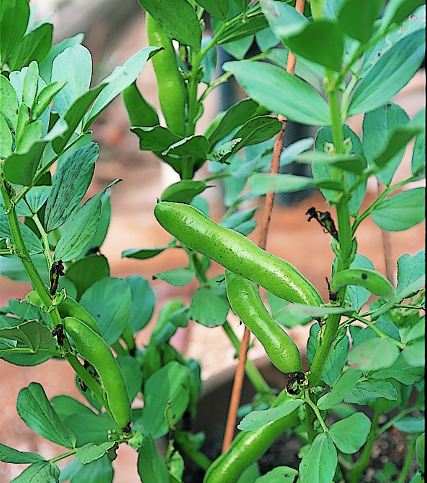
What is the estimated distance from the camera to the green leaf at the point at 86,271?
45 centimetres

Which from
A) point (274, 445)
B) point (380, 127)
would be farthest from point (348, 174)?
point (274, 445)

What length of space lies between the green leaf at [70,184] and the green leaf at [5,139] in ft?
0.18

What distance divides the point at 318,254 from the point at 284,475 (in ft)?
3.76

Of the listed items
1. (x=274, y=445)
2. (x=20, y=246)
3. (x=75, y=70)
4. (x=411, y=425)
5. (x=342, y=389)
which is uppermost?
(x=75, y=70)

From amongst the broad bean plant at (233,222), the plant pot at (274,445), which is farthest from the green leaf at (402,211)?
the plant pot at (274,445)

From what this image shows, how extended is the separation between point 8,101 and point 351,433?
0.88 ft

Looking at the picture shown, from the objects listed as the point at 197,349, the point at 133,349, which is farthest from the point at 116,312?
the point at 197,349

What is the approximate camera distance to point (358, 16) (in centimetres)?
21

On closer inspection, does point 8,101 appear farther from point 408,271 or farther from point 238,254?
point 408,271

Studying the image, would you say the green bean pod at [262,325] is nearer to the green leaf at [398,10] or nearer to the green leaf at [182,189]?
the green leaf at [182,189]

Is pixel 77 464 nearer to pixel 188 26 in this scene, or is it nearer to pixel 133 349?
pixel 133 349

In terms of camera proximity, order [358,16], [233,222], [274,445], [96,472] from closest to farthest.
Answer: [358,16], [96,472], [233,222], [274,445]

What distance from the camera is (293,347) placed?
0.34 metres

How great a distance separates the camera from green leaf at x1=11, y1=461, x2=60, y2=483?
353 millimetres
